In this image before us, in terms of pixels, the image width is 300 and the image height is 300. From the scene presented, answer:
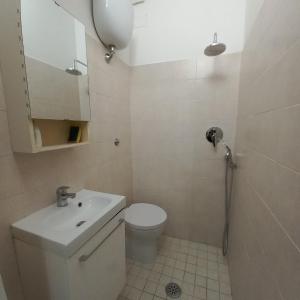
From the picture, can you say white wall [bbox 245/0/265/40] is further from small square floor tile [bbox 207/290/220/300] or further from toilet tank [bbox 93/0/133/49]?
small square floor tile [bbox 207/290/220/300]

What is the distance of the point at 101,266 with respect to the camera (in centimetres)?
93

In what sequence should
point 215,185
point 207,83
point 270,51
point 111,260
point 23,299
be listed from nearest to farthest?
point 270,51 < point 23,299 < point 111,260 < point 207,83 < point 215,185

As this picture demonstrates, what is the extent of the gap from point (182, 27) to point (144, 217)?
1.86 m

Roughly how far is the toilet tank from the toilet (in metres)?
1.52

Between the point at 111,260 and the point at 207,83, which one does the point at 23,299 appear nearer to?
the point at 111,260

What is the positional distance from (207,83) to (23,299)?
79.2 inches

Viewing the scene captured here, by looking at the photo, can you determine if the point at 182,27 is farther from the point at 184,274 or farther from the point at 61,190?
the point at 184,274

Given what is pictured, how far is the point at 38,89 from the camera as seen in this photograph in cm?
84

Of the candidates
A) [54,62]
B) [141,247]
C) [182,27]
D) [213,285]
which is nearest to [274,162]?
[54,62]

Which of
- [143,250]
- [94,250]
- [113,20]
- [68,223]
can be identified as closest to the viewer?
[94,250]

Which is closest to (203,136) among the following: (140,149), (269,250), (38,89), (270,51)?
(140,149)

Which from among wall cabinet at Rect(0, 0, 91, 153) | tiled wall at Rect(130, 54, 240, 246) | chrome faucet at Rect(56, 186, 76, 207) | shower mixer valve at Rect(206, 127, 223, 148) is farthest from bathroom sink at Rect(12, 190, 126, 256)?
shower mixer valve at Rect(206, 127, 223, 148)

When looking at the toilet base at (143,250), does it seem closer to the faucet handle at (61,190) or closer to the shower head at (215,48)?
the faucet handle at (61,190)

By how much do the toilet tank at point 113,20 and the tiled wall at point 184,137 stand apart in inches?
17.6
